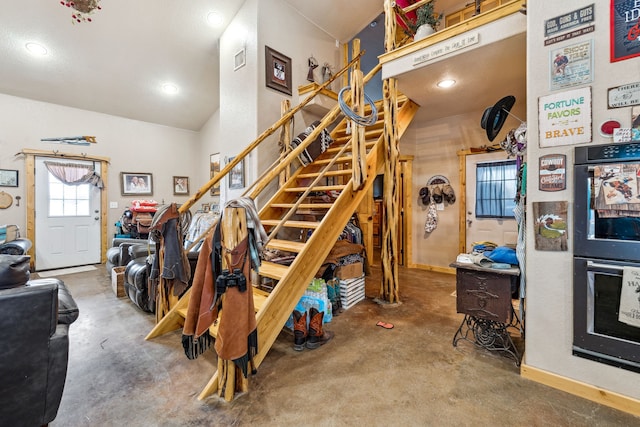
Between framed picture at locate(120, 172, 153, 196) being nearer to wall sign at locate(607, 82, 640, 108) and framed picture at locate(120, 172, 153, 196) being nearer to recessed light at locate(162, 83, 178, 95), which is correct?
recessed light at locate(162, 83, 178, 95)

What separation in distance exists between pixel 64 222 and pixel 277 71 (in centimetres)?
489

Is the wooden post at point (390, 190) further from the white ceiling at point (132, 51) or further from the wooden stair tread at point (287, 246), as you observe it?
the wooden stair tread at point (287, 246)

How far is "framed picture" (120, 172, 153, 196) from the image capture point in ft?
19.1

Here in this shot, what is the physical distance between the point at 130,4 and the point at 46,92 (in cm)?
246

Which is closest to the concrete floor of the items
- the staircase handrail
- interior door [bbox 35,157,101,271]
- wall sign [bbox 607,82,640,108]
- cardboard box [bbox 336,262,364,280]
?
cardboard box [bbox 336,262,364,280]

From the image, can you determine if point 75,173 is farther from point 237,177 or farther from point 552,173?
point 552,173

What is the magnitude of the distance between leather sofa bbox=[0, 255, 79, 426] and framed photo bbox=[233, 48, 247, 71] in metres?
3.43

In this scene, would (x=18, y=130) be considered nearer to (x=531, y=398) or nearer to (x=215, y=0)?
(x=215, y=0)

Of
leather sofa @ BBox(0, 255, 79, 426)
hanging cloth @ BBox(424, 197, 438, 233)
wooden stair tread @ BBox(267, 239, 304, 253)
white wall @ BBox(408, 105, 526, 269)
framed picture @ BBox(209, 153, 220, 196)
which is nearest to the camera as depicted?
leather sofa @ BBox(0, 255, 79, 426)

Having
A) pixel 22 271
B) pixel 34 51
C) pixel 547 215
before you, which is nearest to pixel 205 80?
pixel 34 51

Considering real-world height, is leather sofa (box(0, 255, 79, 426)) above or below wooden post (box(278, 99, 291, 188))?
below

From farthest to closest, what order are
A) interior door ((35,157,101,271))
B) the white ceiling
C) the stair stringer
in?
interior door ((35,157,101,271)), the white ceiling, the stair stringer

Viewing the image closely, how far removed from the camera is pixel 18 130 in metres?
4.71

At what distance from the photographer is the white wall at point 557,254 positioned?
1.65 m
